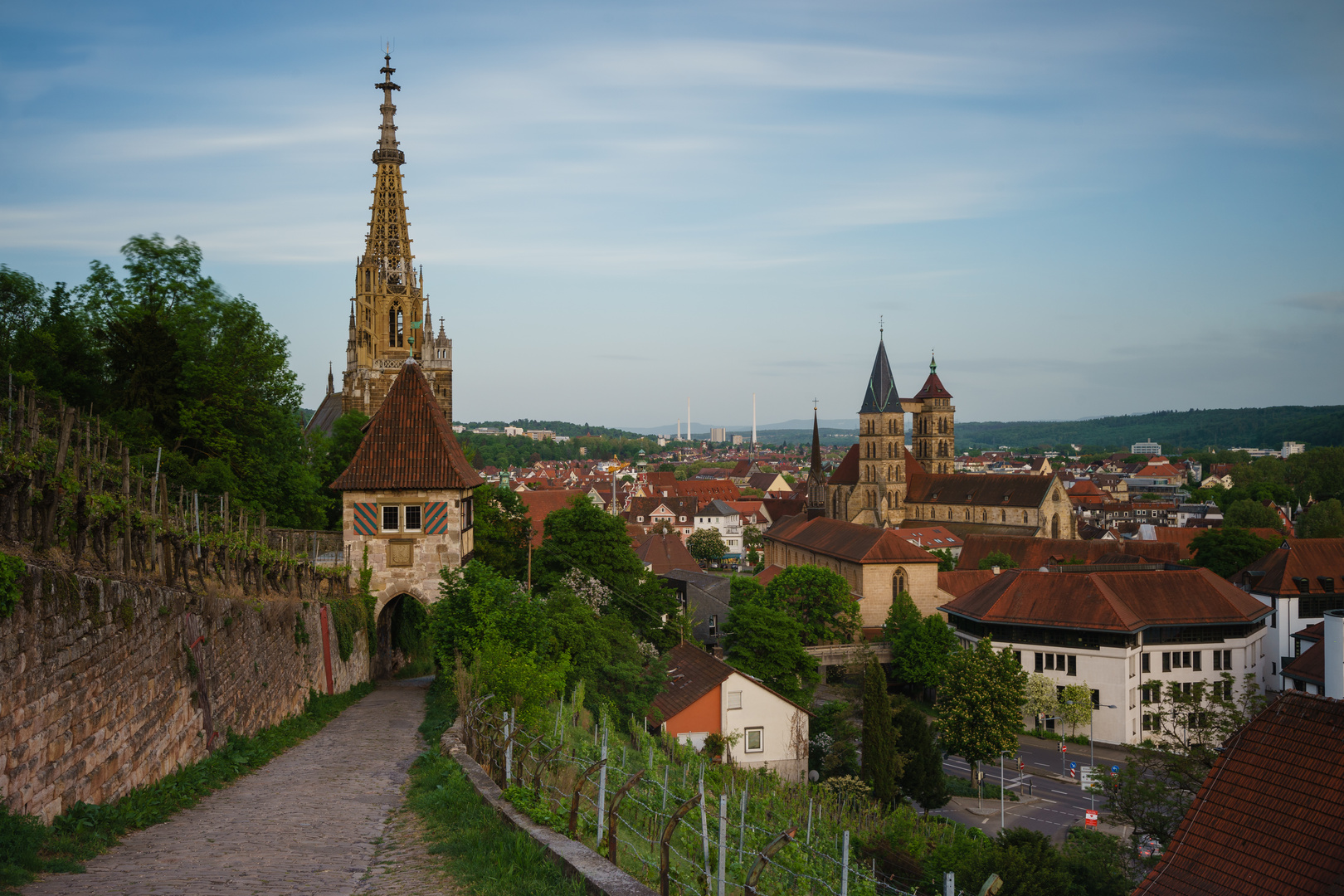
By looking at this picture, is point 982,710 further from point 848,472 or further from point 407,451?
point 848,472

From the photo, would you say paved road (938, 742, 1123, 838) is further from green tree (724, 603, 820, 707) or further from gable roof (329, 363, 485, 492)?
gable roof (329, 363, 485, 492)

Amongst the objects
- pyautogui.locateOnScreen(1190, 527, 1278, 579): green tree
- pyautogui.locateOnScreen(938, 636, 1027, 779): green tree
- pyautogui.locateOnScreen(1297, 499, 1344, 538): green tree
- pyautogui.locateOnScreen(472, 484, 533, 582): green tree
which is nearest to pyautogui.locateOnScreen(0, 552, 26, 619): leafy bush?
pyautogui.locateOnScreen(472, 484, 533, 582): green tree

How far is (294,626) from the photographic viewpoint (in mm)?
20156

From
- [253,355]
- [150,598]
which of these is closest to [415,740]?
[150,598]

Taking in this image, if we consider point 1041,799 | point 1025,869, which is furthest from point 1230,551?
point 1025,869

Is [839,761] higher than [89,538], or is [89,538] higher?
[89,538]

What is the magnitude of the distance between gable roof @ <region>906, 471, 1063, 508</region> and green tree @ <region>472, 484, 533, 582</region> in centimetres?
6430

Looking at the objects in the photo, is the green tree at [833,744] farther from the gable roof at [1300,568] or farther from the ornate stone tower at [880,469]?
the ornate stone tower at [880,469]

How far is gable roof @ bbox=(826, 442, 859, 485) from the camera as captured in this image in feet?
361

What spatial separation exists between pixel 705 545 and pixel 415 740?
97.5m

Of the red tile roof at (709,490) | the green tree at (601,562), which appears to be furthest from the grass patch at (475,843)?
the red tile roof at (709,490)

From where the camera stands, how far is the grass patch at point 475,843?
7.96m

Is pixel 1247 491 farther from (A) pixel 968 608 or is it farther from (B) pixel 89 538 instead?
(B) pixel 89 538

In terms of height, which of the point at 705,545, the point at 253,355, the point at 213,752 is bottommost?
the point at 705,545
